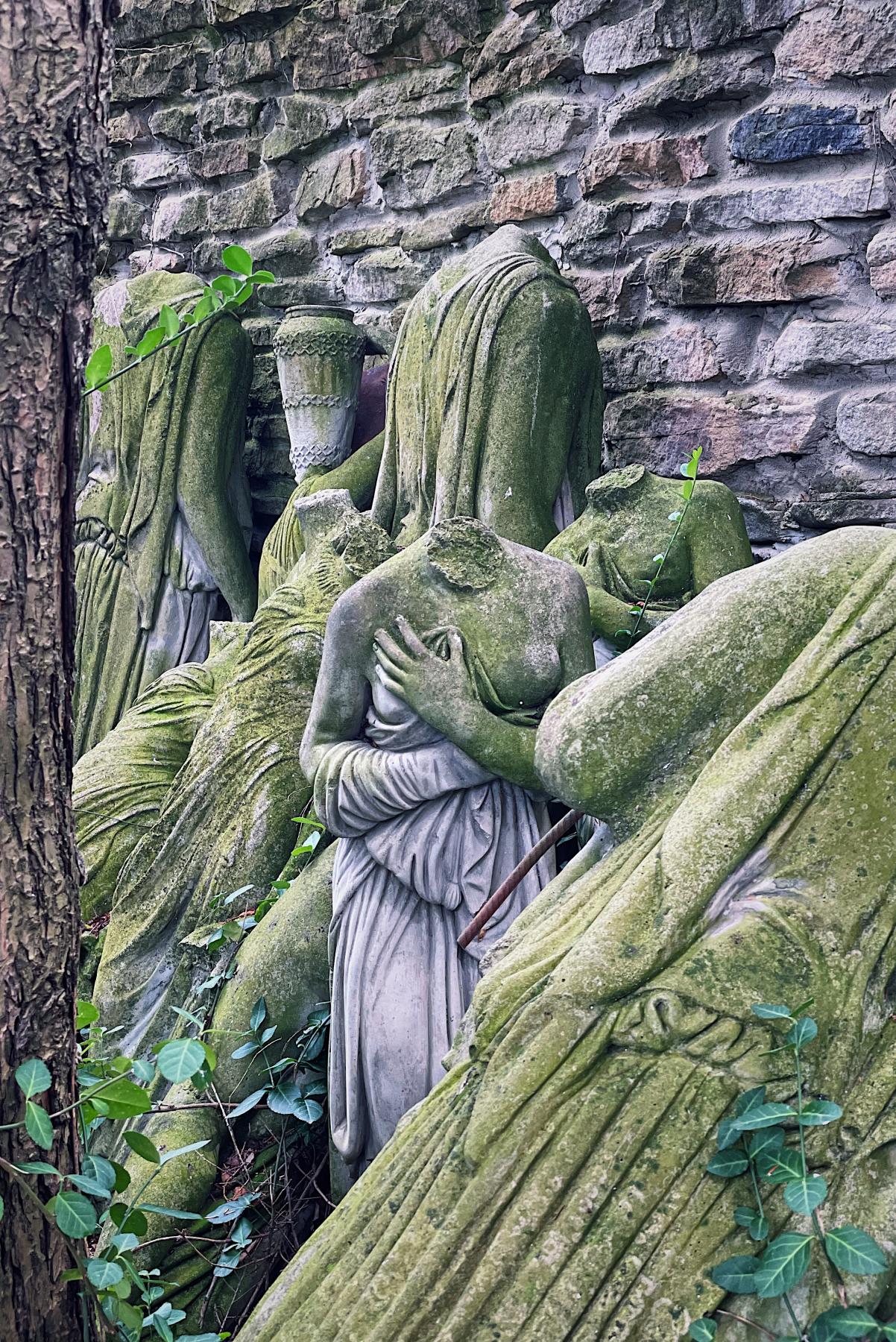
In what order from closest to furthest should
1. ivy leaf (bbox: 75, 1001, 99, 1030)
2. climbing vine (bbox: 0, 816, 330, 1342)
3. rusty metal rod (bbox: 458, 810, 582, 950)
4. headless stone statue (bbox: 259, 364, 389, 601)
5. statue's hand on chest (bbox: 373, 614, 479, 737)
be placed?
1. climbing vine (bbox: 0, 816, 330, 1342)
2. rusty metal rod (bbox: 458, 810, 582, 950)
3. ivy leaf (bbox: 75, 1001, 99, 1030)
4. statue's hand on chest (bbox: 373, 614, 479, 737)
5. headless stone statue (bbox: 259, 364, 389, 601)

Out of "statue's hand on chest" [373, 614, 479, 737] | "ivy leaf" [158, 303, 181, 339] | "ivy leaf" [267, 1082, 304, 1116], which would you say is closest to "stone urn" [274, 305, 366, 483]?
"statue's hand on chest" [373, 614, 479, 737]

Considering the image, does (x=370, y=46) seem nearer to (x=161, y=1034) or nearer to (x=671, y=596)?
(x=671, y=596)

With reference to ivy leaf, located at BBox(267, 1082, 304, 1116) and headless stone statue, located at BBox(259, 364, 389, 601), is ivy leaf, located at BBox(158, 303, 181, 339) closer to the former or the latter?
ivy leaf, located at BBox(267, 1082, 304, 1116)

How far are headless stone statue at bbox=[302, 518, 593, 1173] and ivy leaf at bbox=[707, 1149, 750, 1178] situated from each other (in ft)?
3.01

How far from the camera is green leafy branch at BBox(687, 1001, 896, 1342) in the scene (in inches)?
59.0

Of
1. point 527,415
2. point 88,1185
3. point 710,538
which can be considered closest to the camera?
point 88,1185

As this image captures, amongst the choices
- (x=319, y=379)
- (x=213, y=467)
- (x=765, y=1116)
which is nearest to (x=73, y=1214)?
(x=765, y=1116)

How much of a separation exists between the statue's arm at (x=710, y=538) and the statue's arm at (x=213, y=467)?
2270 mm

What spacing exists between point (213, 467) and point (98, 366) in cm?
295

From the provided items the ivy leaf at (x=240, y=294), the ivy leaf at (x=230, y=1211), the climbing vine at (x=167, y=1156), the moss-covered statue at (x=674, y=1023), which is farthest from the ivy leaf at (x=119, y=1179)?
the ivy leaf at (x=240, y=294)

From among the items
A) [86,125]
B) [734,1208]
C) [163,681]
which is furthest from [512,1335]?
[163,681]

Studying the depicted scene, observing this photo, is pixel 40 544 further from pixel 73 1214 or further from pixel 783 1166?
pixel 783 1166

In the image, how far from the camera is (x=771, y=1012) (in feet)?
5.27

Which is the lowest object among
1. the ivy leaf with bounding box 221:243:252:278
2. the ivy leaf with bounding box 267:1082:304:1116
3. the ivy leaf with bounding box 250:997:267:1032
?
the ivy leaf with bounding box 267:1082:304:1116
